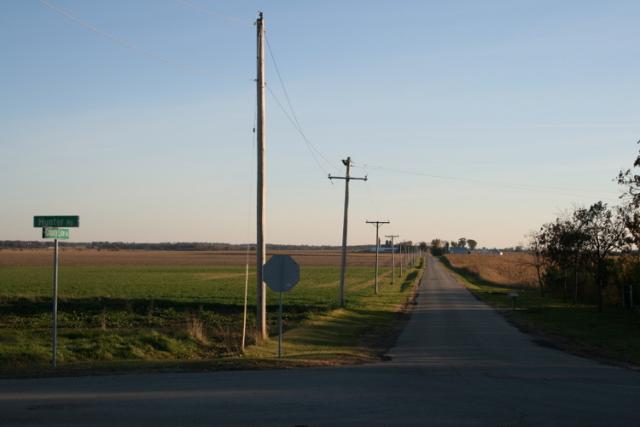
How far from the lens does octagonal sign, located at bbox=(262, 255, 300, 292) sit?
15602 mm

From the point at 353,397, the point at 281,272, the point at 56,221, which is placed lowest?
the point at 353,397

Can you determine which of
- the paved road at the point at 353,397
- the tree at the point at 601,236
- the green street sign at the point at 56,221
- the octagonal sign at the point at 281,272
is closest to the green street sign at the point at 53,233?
the green street sign at the point at 56,221

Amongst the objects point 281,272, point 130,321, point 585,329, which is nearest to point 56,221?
point 281,272

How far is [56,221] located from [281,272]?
4.75m

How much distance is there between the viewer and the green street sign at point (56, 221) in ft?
47.3

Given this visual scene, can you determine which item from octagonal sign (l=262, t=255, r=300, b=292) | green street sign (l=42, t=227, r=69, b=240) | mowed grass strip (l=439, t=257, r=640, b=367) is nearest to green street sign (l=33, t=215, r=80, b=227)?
green street sign (l=42, t=227, r=69, b=240)

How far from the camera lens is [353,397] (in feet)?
34.8

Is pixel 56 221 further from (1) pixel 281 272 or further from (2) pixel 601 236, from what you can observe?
(2) pixel 601 236

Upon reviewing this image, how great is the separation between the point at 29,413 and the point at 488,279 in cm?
8176

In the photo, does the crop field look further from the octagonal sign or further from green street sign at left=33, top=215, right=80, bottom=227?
the octagonal sign

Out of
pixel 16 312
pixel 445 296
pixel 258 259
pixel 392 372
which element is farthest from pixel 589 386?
pixel 445 296

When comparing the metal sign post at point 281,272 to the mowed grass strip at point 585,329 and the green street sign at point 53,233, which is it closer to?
the green street sign at point 53,233

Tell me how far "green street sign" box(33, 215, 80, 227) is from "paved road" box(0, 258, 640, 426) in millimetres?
3248

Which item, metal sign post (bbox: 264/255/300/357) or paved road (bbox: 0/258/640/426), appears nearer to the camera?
paved road (bbox: 0/258/640/426)
